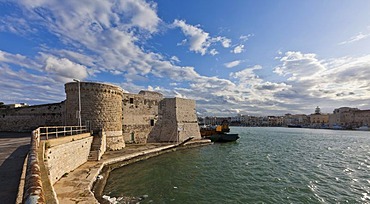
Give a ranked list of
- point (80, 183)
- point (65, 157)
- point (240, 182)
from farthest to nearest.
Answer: point (240, 182) < point (65, 157) < point (80, 183)

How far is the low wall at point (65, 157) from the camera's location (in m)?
9.29

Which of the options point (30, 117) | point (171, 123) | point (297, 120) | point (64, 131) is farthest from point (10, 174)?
point (297, 120)

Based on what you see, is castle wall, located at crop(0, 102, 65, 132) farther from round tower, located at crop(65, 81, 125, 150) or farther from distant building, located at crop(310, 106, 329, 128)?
distant building, located at crop(310, 106, 329, 128)

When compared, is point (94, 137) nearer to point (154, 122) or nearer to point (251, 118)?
point (154, 122)

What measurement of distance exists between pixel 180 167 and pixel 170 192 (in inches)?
216

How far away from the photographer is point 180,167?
15867 millimetres

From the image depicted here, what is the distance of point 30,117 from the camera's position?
23.5 meters

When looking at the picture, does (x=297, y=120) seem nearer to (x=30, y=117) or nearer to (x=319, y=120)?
(x=319, y=120)

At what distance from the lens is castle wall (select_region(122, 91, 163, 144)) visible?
23453mm

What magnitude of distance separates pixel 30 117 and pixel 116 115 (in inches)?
466

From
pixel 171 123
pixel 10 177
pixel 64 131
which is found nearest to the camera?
pixel 10 177

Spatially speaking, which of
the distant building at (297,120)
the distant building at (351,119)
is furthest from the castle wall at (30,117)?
the distant building at (297,120)

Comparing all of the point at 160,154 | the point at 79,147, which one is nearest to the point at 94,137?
the point at 79,147

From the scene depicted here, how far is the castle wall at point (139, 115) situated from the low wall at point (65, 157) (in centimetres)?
851
